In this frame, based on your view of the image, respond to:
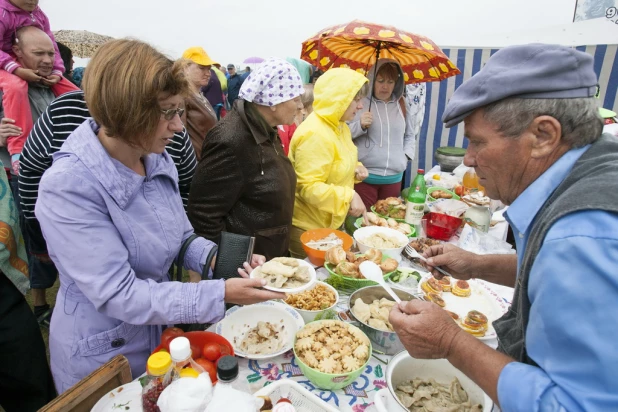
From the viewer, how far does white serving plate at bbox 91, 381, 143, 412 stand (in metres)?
1.31

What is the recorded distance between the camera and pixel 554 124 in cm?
106

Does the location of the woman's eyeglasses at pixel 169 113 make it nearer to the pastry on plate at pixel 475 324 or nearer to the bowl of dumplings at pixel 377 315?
the bowl of dumplings at pixel 377 315

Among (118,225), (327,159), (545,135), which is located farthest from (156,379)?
(327,159)

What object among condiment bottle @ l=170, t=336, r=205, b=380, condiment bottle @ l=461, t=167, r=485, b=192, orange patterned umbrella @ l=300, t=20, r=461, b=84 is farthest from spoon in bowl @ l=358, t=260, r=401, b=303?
orange patterned umbrella @ l=300, t=20, r=461, b=84

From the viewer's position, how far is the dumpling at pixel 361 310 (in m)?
1.85

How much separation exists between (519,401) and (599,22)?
24.4 ft

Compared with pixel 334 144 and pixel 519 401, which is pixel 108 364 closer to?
pixel 519 401

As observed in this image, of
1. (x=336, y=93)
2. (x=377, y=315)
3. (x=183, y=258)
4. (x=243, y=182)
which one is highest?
(x=336, y=93)

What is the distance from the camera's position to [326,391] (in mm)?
1548

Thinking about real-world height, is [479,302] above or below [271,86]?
below

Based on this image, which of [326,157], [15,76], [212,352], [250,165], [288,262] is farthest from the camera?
[15,76]

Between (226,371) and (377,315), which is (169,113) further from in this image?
(377,315)

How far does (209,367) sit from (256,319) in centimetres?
57

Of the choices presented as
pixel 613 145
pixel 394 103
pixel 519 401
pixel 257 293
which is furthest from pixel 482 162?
pixel 394 103
